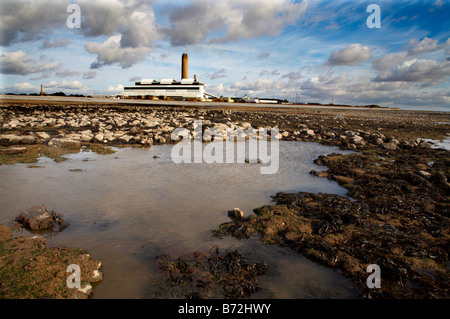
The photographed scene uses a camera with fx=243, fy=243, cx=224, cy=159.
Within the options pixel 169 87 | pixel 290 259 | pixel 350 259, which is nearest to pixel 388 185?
pixel 350 259

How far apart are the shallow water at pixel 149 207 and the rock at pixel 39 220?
0.56 ft

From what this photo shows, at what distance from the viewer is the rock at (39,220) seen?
4.38 meters

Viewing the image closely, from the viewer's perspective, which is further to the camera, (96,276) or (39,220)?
(39,220)

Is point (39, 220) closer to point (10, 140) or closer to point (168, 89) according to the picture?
point (10, 140)

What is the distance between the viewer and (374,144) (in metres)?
14.9

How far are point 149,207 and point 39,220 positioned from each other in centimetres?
199

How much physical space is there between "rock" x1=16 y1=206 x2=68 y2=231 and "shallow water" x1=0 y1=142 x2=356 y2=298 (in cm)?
17

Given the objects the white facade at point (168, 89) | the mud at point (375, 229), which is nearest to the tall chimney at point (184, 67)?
the white facade at point (168, 89)

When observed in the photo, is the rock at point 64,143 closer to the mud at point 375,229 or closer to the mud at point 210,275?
the mud at point 375,229

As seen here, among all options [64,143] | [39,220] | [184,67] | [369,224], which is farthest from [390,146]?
[184,67]

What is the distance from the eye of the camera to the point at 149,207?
18.1ft
